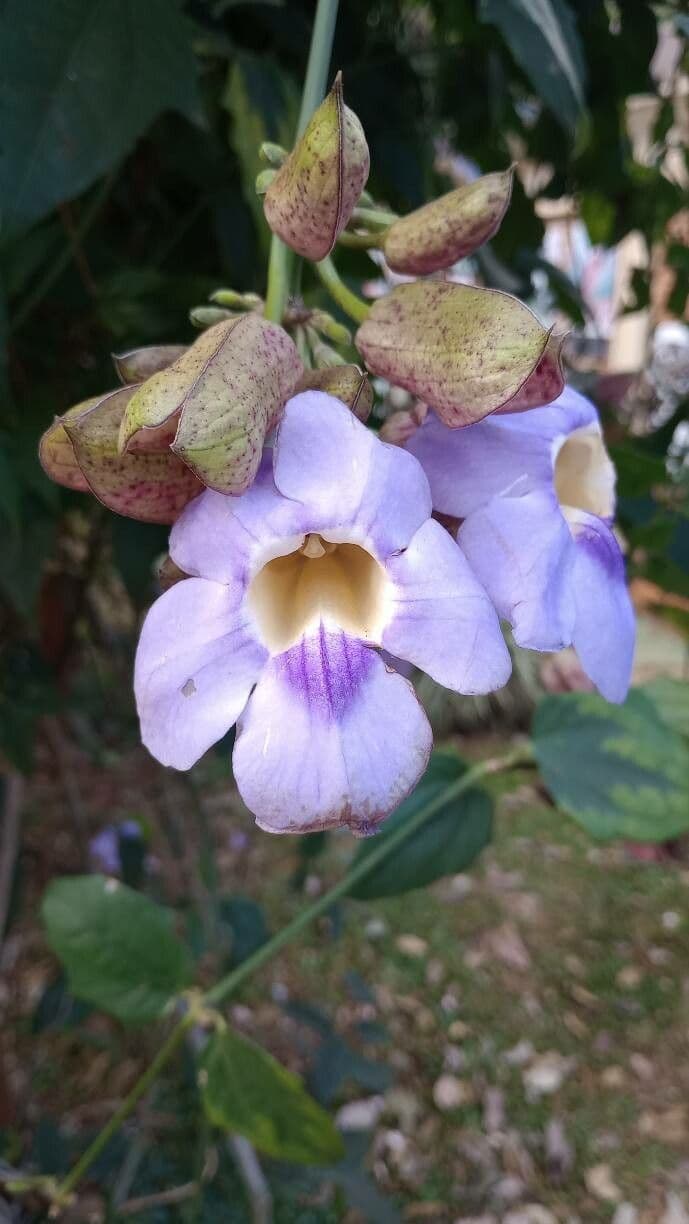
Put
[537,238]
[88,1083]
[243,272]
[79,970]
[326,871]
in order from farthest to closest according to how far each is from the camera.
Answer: [326,871] → [88,1083] → [537,238] → [243,272] → [79,970]

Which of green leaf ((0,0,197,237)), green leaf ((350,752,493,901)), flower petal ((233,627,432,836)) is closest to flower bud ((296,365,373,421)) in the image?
flower petal ((233,627,432,836))

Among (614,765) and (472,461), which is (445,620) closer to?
(472,461)

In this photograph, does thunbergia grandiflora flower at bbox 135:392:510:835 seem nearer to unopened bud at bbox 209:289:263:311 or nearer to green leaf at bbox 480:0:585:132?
unopened bud at bbox 209:289:263:311

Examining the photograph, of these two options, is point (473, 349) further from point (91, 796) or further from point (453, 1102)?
point (91, 796)

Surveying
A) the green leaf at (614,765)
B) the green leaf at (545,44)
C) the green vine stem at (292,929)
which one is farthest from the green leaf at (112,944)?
the green leaf at (545,44)

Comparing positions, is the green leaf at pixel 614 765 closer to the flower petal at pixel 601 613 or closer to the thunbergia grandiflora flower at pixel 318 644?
the flower petal at pixel 601 613

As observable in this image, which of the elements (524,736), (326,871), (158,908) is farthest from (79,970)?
(524,736)

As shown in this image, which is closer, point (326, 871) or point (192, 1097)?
point (192, 1097)
